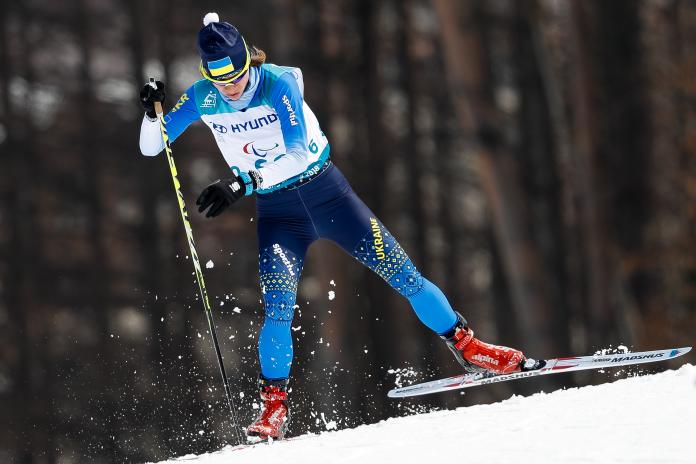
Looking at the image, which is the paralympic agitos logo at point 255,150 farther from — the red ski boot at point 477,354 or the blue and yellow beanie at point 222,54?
the red ski boot at point 477,354

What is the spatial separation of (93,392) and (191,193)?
3199 millimetres

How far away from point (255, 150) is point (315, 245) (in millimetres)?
7251

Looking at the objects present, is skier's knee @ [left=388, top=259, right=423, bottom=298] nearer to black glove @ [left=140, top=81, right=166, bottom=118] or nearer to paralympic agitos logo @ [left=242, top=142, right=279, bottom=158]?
paralympic agitos logo @ [left=242, top=142, right=279, bottom=158]

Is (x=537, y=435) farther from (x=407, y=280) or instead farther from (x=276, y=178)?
(x=276, y=178)

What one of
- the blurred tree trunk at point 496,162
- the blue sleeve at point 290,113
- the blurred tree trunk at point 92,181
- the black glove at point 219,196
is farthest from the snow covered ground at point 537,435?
the blurred tree trunk at point 92,181

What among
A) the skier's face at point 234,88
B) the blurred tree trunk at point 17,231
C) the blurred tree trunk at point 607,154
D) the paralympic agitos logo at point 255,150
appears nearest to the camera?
the skier's face at point 234,88

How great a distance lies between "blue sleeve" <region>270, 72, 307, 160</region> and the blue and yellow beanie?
0.69 feet

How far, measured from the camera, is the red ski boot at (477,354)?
5703 millimetres

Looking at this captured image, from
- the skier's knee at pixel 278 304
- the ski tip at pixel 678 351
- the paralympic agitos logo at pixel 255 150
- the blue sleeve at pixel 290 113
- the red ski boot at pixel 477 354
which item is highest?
the blue sleeve at pixel 290 113

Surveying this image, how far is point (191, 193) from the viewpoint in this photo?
48.8 ft

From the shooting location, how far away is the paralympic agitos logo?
513cm

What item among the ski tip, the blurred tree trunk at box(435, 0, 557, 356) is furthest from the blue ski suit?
the blurred tree trunk at box(435, 0, 557, 356)

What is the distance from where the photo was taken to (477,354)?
5734 mm

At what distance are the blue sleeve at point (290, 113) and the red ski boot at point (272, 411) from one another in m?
1.27
